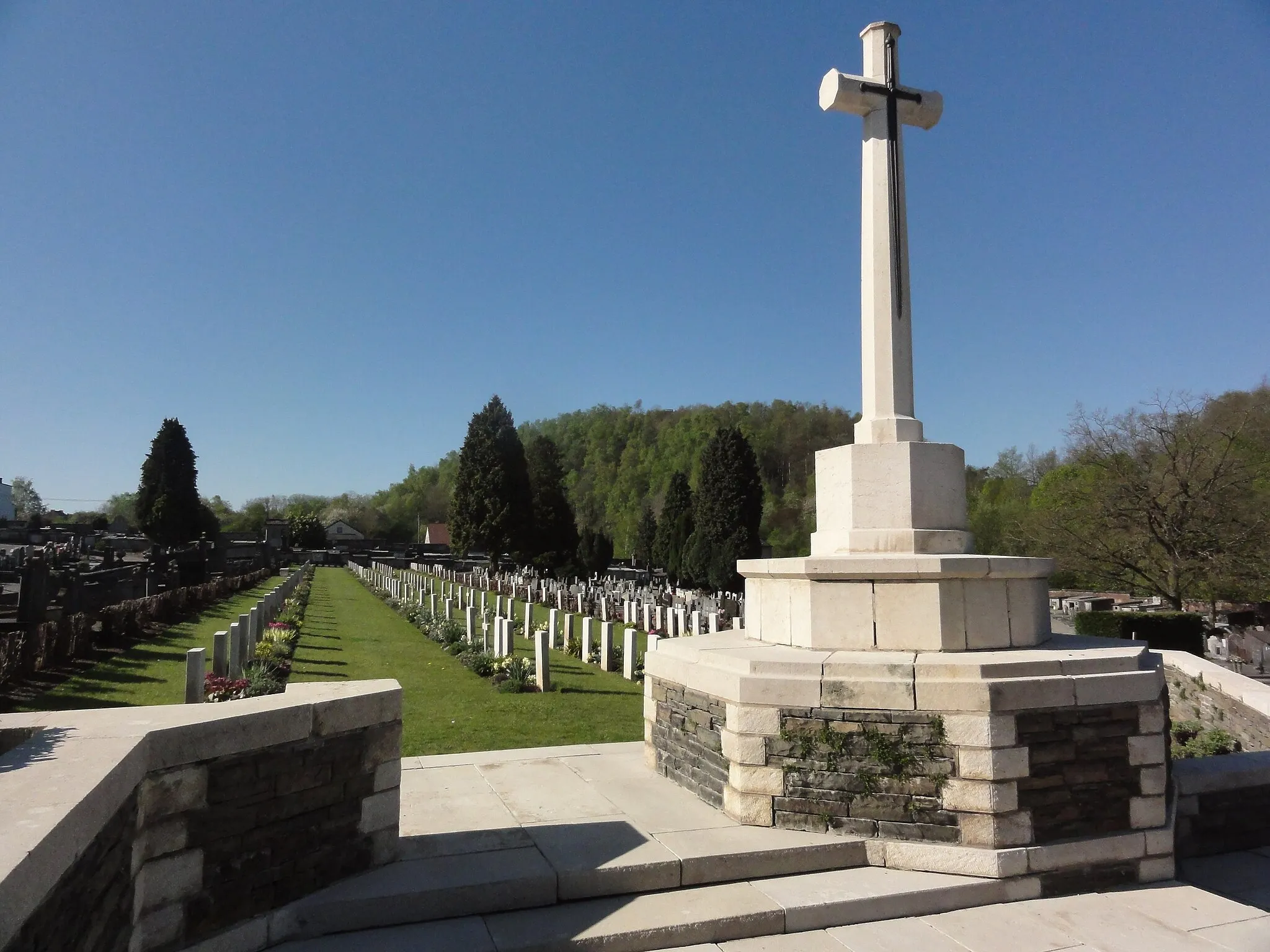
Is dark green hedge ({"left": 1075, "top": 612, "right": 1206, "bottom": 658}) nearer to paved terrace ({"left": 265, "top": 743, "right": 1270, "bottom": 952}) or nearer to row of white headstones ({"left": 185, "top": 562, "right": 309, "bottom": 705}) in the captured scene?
paved terrace ({"left": 265, "top": 743, "right": 1270, "bottom": 952})

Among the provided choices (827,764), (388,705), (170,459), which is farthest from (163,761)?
(170,459)

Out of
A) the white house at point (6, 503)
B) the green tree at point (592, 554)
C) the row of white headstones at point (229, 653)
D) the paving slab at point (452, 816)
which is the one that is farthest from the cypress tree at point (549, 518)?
the white house at point (6, 503)

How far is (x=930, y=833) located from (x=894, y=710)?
2.12ft

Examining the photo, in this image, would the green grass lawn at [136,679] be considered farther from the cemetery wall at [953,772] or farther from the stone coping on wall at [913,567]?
the stone coping on wall at [913,567]

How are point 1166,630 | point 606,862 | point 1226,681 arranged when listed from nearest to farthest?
1. point 606,862
2. point 1226,681
3. point 1166,630

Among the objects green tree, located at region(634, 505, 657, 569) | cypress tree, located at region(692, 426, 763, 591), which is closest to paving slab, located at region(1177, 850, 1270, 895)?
cypress tree, located at region(692, 426, 763, 591)

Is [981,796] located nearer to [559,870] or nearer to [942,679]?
[942,679]

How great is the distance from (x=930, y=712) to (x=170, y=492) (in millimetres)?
54350

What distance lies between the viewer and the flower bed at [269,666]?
24.2 feet

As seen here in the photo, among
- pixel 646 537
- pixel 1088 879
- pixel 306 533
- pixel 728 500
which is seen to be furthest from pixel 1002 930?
pixel 306 533

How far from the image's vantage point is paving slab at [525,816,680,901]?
3.76 meters

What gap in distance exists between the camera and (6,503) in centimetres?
6688

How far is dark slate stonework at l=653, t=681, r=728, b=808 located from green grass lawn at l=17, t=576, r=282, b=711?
14.7 feet

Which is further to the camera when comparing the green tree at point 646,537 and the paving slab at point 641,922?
the green tree at point 646,537
